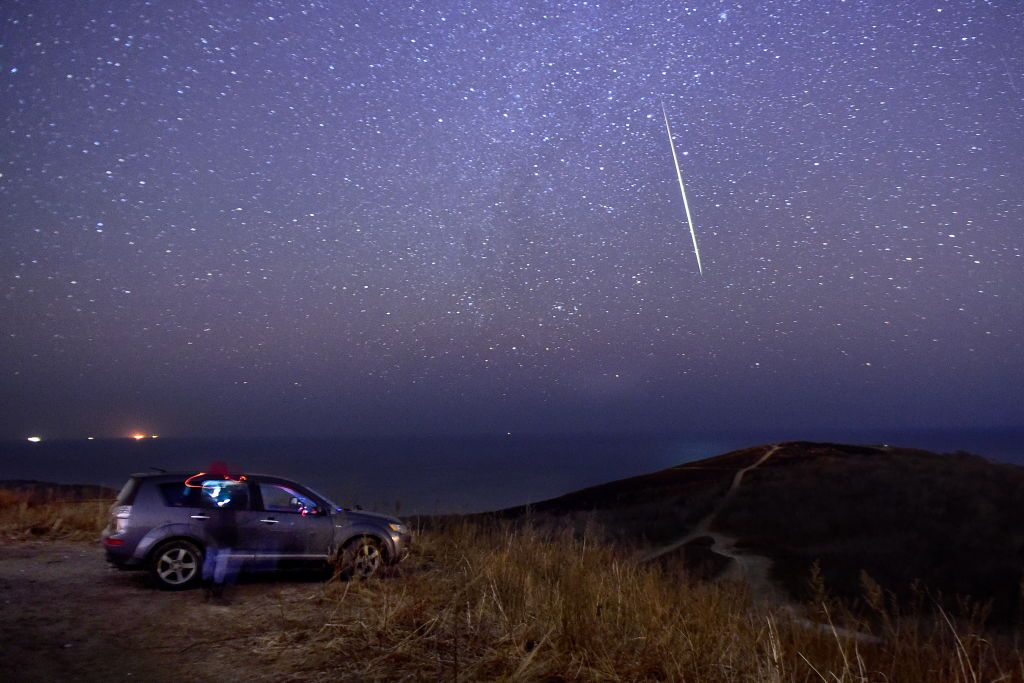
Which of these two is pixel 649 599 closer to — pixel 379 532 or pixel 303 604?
pixel 303 604

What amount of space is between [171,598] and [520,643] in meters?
5.66

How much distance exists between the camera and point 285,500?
12094 millimetres

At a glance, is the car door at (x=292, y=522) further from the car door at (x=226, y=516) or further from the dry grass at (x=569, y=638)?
the dry grass at (x=569, y=638)

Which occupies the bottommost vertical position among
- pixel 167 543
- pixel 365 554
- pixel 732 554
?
pixel 732 554

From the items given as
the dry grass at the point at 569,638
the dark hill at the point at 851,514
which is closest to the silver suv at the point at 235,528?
the dry grass at the point at 569,638

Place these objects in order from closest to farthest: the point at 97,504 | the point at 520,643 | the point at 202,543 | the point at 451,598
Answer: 1. the point at 520,643
2. the point at 451,598
3. the point at 202,543
4. the point at 97,504

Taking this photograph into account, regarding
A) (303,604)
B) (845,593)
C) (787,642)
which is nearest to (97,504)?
(303,604)

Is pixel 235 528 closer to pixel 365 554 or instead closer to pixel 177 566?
pixel 177 566

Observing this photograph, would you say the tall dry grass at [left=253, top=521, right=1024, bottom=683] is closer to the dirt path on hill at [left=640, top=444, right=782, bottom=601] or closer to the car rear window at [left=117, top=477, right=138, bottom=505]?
the car rear window at [left=117, top=477, right=138, bottom=505]

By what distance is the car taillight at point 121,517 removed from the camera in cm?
1101

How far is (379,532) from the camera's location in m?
12.2

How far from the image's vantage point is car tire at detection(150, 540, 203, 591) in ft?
35.8

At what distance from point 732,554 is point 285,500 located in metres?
20.7

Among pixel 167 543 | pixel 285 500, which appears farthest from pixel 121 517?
pixel 285 500
